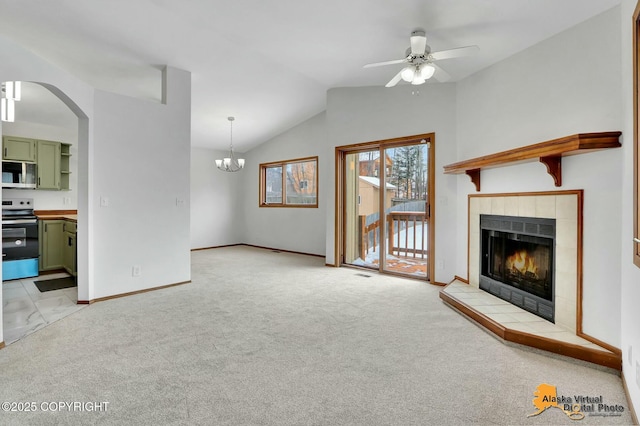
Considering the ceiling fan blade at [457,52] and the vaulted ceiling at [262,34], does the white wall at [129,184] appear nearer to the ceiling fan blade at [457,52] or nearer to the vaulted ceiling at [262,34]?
the vaulted ceiling at [262,34]

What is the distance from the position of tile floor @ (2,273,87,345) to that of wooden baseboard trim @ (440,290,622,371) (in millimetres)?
3901

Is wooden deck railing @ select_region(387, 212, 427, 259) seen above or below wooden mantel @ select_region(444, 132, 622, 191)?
below

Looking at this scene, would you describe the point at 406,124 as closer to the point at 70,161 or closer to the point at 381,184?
the point at 381,184

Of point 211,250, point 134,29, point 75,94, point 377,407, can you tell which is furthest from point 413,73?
point 211,250

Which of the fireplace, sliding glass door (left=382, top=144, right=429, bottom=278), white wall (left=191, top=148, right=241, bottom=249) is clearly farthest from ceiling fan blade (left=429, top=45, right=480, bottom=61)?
white wall (left=191, top=148, right=241, bottom=249)

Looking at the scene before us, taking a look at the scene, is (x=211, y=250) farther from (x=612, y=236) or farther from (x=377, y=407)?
(x=612, y=236)

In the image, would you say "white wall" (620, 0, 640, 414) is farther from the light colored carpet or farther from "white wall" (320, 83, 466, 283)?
"white wall" (320, 83, 466, 283)

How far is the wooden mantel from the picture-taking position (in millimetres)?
2190

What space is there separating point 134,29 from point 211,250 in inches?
199

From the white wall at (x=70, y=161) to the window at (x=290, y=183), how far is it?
373 centimetres

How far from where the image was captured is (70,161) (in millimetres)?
5672

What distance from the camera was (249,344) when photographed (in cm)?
260

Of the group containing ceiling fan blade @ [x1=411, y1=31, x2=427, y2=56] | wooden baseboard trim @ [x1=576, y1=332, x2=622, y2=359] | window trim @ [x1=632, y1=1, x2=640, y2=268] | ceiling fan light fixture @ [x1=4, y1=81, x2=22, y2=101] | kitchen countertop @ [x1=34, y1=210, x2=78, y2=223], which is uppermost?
ceiling fan blade @ [x1=411, y1=31, x2=427, y2=56]

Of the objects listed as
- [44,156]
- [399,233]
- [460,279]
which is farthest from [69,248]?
[460,279]
